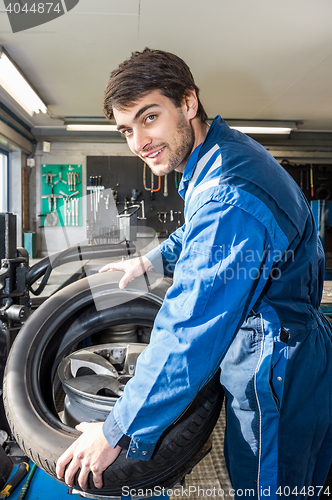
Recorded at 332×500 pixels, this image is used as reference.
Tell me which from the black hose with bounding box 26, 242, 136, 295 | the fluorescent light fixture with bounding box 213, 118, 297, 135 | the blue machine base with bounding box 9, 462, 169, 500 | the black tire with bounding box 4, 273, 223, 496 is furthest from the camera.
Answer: the fluorescent light fixture with bounding box 213, 118, 297, 135

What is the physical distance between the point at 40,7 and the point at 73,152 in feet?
11.1

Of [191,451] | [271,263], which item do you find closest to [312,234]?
[271,263]

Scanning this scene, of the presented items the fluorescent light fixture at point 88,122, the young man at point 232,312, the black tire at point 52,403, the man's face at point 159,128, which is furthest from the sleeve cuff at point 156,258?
the fluorescent light fixture at point 88,122

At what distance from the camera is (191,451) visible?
39.4 inches

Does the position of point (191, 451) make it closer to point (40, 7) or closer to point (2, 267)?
point (2, 267)

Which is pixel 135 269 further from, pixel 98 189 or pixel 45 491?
pixel 98 189

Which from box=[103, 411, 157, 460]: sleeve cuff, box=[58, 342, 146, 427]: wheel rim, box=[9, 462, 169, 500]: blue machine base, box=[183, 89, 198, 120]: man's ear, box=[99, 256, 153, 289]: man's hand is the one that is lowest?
box=[9, 462, 169, 500]: blue machine base

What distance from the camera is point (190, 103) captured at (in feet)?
3.20

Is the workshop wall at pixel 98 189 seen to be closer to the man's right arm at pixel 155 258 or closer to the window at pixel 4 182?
the window at pixel 4 182

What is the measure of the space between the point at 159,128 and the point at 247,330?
595mm

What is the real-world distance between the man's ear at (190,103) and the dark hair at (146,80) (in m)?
0.01

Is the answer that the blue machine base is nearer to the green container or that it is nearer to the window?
the green container

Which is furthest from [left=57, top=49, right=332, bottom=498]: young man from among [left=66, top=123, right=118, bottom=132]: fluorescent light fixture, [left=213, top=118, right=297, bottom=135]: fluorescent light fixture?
[left=213, top=118, right=297, bottom=135]: fluorescent light fixture

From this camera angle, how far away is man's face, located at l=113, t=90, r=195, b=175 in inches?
35.8
